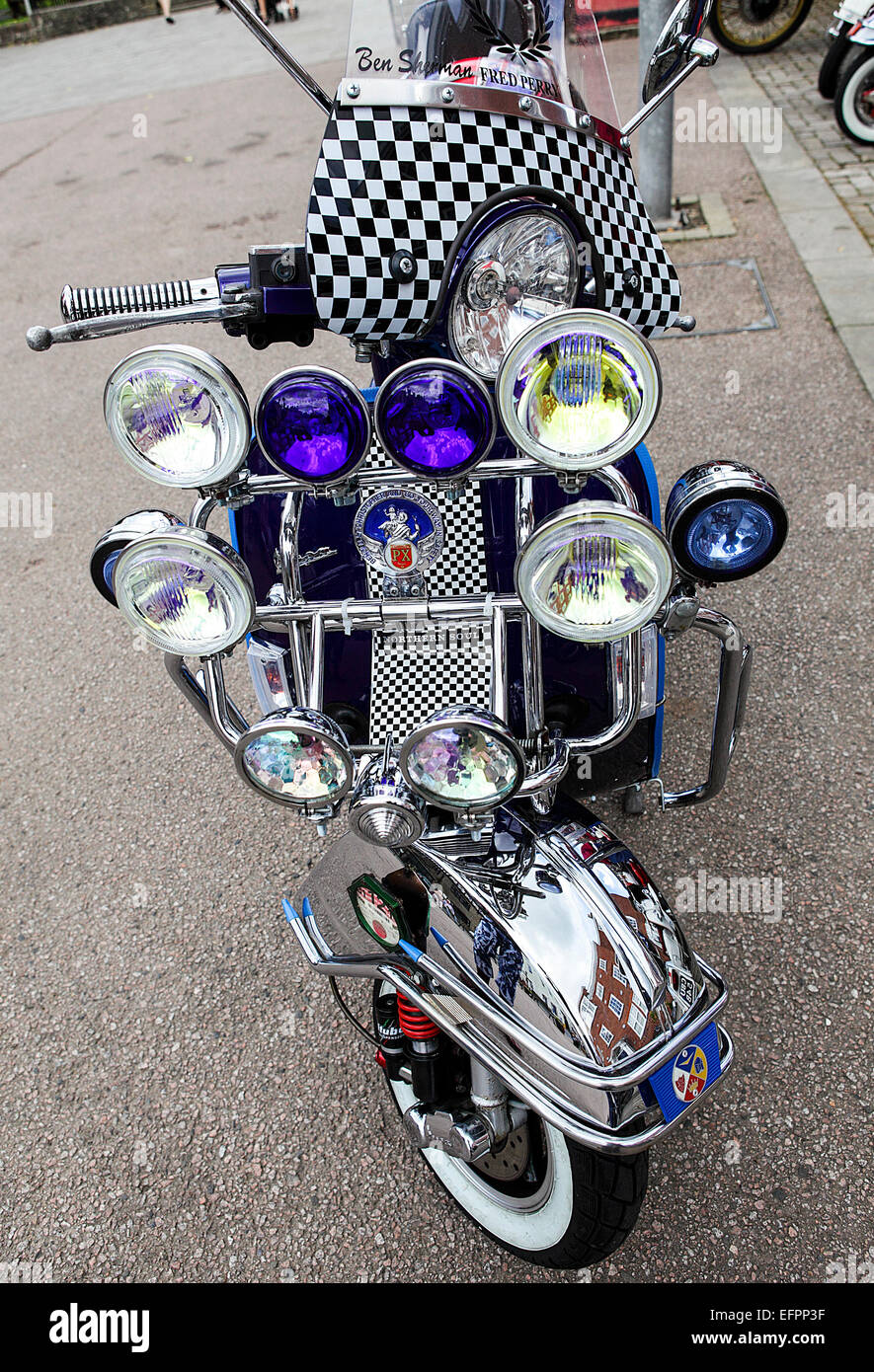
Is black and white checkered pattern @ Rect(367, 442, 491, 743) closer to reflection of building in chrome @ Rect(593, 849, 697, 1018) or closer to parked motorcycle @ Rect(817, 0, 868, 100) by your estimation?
reflection of building in chrome @ Rect(593, 849, 697, 1018)

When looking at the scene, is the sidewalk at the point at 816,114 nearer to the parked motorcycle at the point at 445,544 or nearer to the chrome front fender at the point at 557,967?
the parked motorcycle at the point at 445,544

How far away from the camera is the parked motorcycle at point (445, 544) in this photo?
1224 millimetres

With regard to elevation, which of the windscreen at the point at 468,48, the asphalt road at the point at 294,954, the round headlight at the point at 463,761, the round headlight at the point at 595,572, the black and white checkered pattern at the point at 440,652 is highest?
the windscreen at the point at 468,48

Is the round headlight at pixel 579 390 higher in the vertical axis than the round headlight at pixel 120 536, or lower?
higher

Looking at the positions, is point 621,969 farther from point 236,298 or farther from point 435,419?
point 236,298

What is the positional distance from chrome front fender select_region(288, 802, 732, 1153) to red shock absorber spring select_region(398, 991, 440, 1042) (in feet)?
0.36

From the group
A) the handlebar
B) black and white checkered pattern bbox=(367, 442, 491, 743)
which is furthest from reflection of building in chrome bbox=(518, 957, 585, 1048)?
the handlebar

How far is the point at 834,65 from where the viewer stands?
20.0 ft

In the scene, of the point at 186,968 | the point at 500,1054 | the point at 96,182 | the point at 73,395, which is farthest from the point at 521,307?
the point at 96,182

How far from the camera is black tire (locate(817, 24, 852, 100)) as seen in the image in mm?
5984

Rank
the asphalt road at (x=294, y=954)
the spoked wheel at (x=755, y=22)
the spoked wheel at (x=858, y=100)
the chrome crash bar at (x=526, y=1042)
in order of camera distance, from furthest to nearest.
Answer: the spoked wheel at (x=755, y=22) < the spoked wheel at (x=858, y=100) < the asphalt road at (x=294, y=954) < the chrome crash bar at (x=526, y=1042)

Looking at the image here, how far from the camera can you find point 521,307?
139cm

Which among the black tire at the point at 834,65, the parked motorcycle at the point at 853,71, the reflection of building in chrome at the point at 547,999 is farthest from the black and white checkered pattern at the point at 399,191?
the black tire at the point at 834,65

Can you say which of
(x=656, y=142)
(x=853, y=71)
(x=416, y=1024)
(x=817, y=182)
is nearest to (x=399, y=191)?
(x=416, y=1024)
